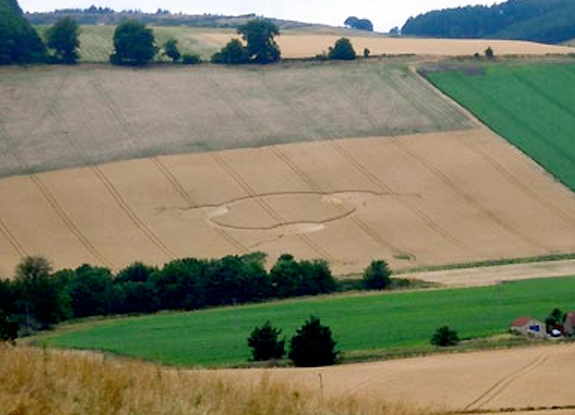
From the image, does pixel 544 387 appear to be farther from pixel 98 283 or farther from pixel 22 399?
pixel 98 283

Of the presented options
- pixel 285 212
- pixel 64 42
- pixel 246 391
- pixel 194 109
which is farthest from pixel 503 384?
pixel 64 42

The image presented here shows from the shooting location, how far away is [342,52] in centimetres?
9538

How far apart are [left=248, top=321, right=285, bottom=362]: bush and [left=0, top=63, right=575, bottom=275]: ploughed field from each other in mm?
20484

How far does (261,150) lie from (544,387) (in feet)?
168

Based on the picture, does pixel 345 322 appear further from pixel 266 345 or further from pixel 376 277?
pixel 376 277

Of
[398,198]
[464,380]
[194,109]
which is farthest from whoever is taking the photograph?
[194,109]

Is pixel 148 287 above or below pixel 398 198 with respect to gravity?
below

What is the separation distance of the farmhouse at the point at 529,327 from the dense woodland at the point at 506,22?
94.8m

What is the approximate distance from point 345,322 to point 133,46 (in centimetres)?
5037

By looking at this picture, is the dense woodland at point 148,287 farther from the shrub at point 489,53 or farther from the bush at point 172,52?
the shrub at point 489,53

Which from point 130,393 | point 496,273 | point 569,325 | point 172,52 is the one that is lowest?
point 130,393

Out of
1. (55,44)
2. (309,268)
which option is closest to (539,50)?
(55,44)

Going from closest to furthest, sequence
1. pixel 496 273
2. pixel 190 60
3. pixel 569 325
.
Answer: pixel 569 325 → pixel 496 273 → pixel 190 60

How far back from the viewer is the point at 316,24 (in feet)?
478
